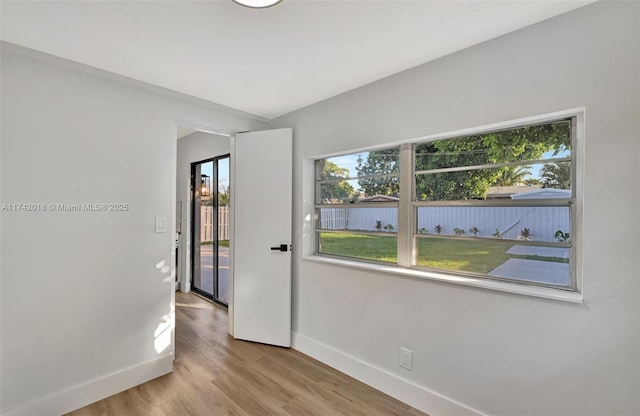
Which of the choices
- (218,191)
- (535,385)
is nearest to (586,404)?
(535,385)

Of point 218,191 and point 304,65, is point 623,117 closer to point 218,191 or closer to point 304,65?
point 304,65

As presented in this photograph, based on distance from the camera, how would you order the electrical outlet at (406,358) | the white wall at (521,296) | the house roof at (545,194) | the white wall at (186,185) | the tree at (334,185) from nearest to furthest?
the white wall at (521,296) < the house roof at (545,194) < the electrical outlet at (406,358) < the tree at (334,185) < the white wall at (186,185)

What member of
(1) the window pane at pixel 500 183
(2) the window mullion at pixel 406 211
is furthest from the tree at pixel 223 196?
(1) the window pane at pixel 500 183

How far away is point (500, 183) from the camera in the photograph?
1808 mm

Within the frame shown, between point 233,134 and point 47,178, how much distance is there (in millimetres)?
1548

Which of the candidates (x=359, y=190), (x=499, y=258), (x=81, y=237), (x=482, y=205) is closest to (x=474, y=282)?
(x=499, y=258)

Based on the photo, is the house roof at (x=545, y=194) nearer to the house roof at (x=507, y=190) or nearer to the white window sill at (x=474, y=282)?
the house roof at (x=507, y=190)

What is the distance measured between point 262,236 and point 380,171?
1.36 m

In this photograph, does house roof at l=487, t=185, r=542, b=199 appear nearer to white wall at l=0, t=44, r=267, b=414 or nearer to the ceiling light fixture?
the ceiling light fixture

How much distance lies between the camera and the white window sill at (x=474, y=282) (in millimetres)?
1515

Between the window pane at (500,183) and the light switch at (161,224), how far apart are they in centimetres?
208

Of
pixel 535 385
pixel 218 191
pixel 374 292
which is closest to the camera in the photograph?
pixel 535 385

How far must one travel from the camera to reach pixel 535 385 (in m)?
1.58

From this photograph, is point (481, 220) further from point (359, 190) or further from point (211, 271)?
point (211, 271)
